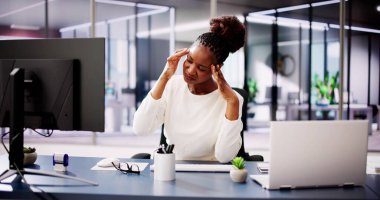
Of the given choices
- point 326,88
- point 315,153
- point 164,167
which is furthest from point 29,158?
point 326,88

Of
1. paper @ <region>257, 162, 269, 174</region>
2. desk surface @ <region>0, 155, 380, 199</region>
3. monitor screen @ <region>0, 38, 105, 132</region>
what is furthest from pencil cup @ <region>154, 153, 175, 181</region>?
paper @ <region>257, 162, 269, 174</region>

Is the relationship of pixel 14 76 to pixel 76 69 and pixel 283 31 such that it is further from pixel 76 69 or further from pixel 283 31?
pixel 283 31

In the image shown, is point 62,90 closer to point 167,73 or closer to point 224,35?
point 167,73

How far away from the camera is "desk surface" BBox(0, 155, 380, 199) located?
1.27m

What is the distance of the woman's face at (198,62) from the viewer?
1840 mm

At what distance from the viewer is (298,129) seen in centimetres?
129

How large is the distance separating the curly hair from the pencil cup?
2.11ft

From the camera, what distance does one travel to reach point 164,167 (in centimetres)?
145

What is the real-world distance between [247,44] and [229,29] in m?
6.40

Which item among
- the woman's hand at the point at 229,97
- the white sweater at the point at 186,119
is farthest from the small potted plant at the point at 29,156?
the woman's hand at the point at 229,97

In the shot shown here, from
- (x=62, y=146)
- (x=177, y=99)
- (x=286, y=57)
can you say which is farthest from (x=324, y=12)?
(x=177, y=99)

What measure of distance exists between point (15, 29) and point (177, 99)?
30.1ft

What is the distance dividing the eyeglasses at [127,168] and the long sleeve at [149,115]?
0.34m

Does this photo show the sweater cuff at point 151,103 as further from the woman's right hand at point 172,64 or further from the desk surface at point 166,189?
the desk surface at point 166,189
